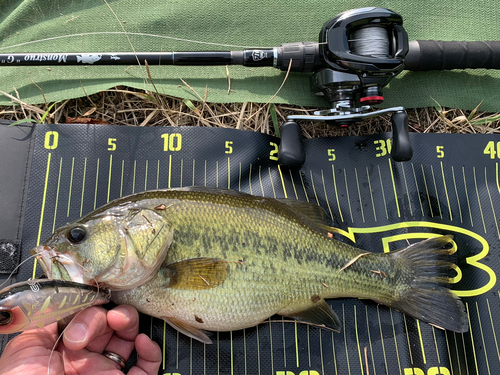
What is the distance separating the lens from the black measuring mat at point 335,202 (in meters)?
2.62

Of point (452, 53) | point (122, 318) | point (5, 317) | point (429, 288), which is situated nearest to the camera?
point (5, 317)

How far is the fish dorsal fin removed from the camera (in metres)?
2.65

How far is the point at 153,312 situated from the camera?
7.75ft

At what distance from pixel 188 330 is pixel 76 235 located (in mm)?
963

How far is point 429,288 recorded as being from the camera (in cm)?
262

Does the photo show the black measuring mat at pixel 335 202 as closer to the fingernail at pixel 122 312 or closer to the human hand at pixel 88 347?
the human hand at pixel 88 347

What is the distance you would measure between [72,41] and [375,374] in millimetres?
3648

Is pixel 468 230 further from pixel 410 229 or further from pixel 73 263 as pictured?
pixel 73 263

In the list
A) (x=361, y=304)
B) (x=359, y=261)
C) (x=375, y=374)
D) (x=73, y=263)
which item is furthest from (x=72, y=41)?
(x=375, y=374)

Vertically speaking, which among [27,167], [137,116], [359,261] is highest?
[137,116]

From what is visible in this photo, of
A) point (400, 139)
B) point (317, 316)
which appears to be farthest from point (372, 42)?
point (317, 316)

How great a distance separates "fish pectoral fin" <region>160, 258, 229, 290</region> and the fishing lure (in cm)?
46

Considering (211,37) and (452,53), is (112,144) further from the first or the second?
(452,53)

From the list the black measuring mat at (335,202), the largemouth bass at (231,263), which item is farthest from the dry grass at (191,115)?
the largemouth bass at (231,263)
